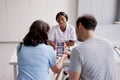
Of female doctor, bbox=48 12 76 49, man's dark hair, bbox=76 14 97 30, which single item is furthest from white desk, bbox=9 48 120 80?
man's dark hair, bbox=76 14 97 30

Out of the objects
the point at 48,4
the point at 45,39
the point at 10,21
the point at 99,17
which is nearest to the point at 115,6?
the point at 99,17

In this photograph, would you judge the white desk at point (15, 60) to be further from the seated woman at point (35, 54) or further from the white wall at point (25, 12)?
the white wall at point (25, 12)

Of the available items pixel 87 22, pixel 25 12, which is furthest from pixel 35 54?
pixel 25 12

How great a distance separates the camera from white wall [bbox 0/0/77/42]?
3.61 meters

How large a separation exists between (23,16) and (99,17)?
4.05 feet

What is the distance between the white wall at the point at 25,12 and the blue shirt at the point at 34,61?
6.14 ft

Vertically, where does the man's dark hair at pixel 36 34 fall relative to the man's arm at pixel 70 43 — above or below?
above

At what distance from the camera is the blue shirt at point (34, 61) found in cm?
180

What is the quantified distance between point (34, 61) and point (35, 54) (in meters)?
0.06

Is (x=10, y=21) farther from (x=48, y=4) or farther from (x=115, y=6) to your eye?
(x=115, y=6)

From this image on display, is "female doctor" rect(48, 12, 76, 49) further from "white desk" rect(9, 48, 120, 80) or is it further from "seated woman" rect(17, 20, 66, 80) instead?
"seated woman" rect(17, 20, 66, 80)

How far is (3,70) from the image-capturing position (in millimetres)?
3664

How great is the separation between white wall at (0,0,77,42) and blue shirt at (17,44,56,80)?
187cm

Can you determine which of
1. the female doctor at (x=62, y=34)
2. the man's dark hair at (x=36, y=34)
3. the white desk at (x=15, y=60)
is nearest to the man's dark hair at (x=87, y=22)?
the man's dark hair at (x=36, y=34)
